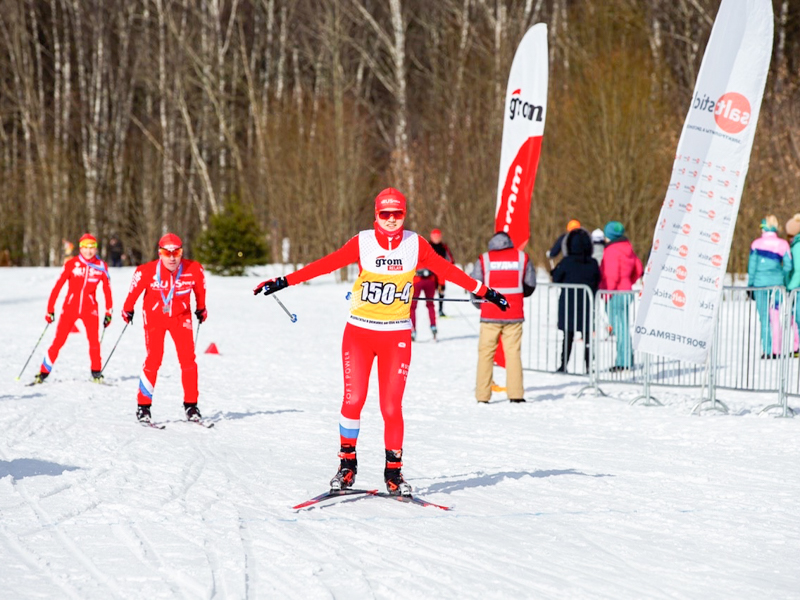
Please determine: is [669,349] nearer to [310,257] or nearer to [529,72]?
[529,72]

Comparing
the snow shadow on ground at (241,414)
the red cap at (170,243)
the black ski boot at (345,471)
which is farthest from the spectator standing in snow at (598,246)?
the black ski boot at (345,471)

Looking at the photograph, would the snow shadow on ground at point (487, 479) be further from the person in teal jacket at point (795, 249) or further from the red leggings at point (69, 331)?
the person in teal jacket at point (795, 249)

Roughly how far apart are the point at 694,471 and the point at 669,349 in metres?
2.78

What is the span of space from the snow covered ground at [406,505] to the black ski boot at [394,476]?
0.13 metres

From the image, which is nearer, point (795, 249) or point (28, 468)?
point (28, 468)

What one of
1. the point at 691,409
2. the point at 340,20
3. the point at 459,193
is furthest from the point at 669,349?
the point at 340,20

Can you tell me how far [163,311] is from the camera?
9883mm

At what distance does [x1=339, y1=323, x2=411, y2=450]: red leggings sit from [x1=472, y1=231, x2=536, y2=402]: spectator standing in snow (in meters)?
4.74

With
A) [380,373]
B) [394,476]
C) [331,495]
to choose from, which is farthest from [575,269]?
[331,495]

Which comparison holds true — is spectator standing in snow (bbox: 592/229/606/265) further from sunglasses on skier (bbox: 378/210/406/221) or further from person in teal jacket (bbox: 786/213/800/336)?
sunglasses on skier (bbox: 378/210/406/221)

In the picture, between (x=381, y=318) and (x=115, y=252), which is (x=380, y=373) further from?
(x=115, y=252)

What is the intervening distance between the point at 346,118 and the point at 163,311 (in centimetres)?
2517

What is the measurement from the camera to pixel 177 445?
8.80 meters

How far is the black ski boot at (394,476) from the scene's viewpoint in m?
6.71
